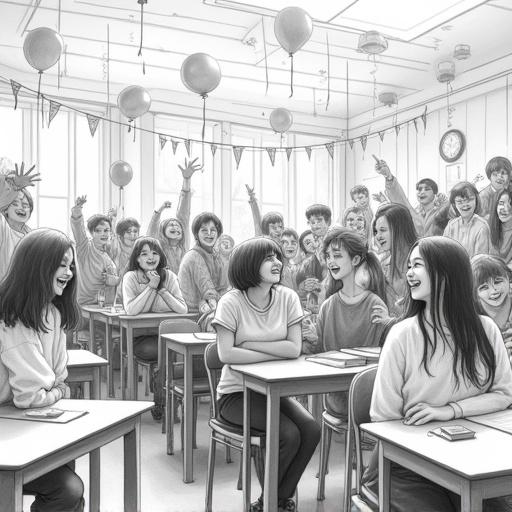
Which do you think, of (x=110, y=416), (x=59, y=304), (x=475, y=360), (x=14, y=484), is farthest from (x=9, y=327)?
(x=475, y=360)

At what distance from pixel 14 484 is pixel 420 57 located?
7.34 meters

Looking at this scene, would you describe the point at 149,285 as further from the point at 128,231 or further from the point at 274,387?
the point at 274,387

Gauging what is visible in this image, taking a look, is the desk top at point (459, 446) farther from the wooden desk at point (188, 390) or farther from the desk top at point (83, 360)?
the wooden desk at point (188, 390)

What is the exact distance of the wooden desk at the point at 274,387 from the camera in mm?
2408

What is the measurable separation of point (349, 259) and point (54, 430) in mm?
1805

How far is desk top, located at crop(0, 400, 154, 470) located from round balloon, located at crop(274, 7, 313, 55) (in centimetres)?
352

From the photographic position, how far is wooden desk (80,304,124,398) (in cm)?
481

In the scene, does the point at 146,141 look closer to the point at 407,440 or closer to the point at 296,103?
the point at 296,103

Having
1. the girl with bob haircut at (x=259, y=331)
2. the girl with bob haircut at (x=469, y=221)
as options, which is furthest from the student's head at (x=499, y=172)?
the girl with bob haircut at (x=259, y=331)

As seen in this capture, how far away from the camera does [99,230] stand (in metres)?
5.81

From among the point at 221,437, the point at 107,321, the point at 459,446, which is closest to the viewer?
the point at 459,446

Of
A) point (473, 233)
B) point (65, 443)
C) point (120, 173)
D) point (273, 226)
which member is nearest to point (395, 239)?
point (473, 233)

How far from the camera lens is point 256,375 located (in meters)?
2.44

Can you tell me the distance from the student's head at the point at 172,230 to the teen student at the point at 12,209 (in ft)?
5.20
